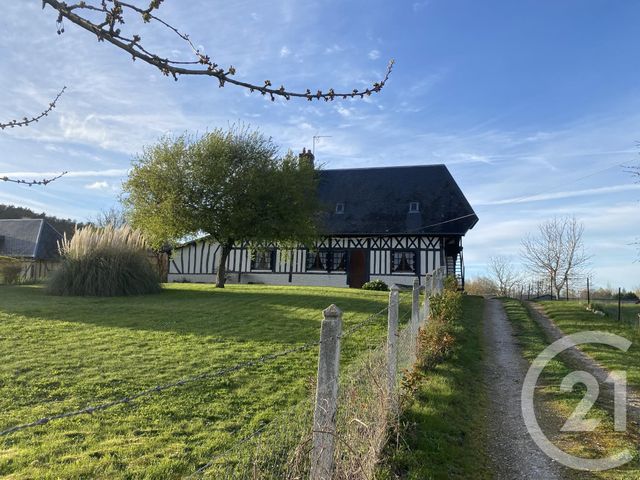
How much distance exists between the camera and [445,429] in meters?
4.25

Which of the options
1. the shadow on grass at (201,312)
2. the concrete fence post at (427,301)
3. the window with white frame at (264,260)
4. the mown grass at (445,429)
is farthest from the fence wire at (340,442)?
the window with white frame at (264,260)

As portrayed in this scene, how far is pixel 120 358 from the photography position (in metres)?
6.01

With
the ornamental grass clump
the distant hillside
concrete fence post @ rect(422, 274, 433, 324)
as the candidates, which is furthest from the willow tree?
the distant hillside

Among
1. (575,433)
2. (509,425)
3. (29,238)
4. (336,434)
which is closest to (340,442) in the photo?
(336,434)

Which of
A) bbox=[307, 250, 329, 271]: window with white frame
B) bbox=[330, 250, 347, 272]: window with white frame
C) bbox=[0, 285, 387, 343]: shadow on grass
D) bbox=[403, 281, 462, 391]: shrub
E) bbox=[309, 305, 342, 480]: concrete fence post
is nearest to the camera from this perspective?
bbox=[309, 305, 342, 480]: concrete fence post

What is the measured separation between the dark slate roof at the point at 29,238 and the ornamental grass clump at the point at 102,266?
19.6 metres

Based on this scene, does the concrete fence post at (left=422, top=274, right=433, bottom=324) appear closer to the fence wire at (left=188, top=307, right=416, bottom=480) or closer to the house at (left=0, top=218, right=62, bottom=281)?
the fence wire at (left=188, top=307, right=416, bottom=480)

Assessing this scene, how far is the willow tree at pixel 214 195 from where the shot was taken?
54.5 ft

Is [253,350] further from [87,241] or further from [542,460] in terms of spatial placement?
[87,241]

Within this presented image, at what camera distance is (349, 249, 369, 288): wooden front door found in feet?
75.8

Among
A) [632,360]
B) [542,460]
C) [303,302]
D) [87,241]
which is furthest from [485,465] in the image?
[87,241]

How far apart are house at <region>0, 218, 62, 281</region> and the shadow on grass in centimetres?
1871

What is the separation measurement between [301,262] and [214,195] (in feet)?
27.1

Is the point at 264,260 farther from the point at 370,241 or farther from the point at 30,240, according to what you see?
the point at 30,240
